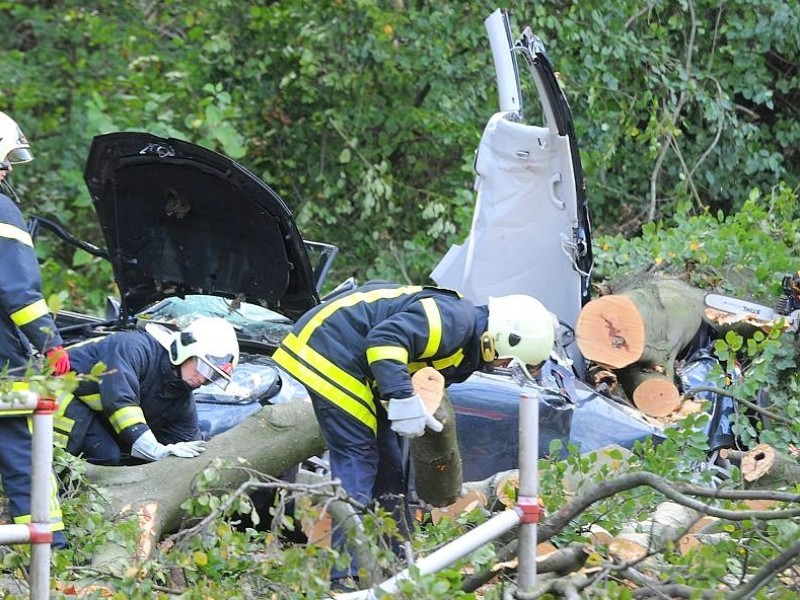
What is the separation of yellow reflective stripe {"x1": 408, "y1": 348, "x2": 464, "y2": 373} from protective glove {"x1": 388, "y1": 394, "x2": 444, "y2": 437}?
1.36 ft

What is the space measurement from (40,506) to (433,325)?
1.97 m

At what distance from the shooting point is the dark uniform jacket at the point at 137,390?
5387 mm

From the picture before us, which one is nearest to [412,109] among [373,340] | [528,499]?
[373,340]

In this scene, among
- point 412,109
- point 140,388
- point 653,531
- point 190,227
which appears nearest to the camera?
point 653,531

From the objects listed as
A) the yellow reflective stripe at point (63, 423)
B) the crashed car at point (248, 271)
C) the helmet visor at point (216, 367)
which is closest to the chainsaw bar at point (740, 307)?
the crashed car at point (248, 271)

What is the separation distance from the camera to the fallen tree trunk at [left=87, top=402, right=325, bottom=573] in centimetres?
469

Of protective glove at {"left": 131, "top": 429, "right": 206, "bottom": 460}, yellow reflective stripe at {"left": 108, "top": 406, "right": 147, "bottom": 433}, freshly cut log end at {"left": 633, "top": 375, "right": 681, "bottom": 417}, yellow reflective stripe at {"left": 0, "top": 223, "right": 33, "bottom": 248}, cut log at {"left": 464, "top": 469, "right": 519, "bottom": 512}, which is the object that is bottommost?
freshly cut log end at {"left": 633, "top": 375, "right": 681, "bottom": 417}

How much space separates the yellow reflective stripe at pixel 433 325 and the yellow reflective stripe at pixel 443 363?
0.16 metres

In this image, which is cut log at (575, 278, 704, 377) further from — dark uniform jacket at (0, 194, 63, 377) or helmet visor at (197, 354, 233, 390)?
dark uniform jacket at (0, 194, 63, 377)

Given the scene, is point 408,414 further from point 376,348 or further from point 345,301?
point 345,301

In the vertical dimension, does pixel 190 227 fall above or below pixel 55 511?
above

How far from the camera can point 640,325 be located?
22.6ft


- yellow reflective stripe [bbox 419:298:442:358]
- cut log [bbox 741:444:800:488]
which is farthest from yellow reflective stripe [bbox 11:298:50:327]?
cut log [bbox 741:444:800:488]

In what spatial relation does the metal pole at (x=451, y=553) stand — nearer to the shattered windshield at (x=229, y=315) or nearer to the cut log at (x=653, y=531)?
the cut log at (x=653, y=531)
